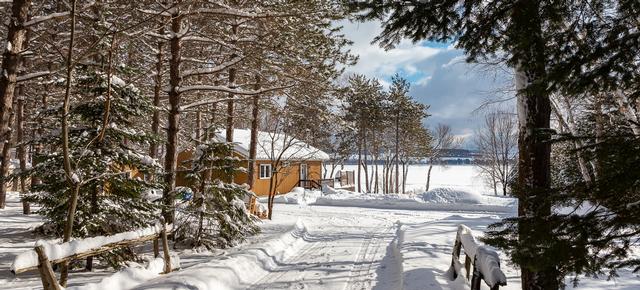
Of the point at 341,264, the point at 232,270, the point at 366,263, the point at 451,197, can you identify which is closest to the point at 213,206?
the point at 232,270

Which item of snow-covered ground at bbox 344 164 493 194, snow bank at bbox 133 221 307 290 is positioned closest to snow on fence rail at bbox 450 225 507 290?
snow bank at bbox 133 221 307 290

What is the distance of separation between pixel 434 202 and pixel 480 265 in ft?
72.5

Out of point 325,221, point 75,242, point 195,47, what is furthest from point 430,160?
point 75,242

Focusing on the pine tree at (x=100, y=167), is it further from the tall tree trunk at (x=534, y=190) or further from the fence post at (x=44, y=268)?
the tall tree trunk at (x=534, y=190)

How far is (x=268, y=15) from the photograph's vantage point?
9.82 m

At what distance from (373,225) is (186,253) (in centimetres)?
844

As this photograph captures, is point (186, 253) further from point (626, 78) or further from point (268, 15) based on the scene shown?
point (626, 78)

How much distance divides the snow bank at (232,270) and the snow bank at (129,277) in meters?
0.15

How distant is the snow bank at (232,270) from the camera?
6.34 m

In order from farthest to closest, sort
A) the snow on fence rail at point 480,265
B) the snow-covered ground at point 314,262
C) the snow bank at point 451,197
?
the snow bank at point 451,197, the snow-covered ground at point 314,262, the snow on fence rail at point 480,265

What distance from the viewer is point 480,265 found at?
5.49 m

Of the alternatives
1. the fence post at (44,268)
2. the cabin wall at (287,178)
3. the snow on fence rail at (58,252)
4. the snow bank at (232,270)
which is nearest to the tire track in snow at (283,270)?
the snow bank at (232,270)

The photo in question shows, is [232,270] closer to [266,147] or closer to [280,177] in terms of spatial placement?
[266,147]

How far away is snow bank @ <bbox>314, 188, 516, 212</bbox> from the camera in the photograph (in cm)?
2581
